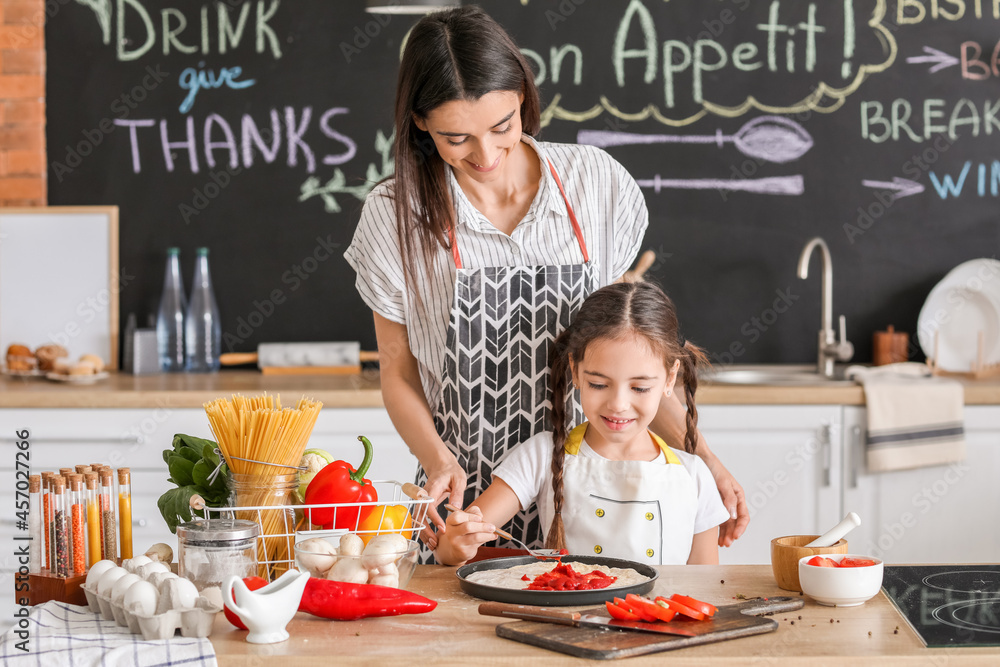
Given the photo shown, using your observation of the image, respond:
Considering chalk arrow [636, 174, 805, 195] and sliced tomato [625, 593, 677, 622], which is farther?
chalk arrow [636, 174, 805, 195]

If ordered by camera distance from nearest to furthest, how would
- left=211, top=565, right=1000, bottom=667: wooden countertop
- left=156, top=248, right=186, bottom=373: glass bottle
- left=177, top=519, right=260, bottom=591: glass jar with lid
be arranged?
1. left=211, top=565, right=1000, bottom=667: wooden countertop
2. left=177, top=519, right=260, bottom=591: glass jar with lid
3. left=156, top=248, right=186, bottom=373: glass bottle

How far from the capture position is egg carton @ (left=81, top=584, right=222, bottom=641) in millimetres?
1036

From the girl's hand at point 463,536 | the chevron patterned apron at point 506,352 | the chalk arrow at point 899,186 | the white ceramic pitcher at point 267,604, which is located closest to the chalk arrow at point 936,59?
the chalk arrow at point 899,186

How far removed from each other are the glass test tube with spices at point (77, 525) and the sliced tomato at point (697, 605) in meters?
0.68

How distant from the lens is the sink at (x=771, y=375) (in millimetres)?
3025

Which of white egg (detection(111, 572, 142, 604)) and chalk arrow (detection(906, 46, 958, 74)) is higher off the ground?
chalk arrow (detection(906, 46, 958, 74))

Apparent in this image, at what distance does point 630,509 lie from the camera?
153 centimetres

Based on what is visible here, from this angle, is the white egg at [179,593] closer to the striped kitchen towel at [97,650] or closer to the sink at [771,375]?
the striped kitchen towel at [97,650]

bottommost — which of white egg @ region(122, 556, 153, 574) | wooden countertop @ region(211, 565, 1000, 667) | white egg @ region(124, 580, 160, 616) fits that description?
wooden countertop @ region(211, 565, 1000, 667)

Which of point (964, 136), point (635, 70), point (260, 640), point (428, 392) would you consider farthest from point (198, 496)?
point (964, 136)

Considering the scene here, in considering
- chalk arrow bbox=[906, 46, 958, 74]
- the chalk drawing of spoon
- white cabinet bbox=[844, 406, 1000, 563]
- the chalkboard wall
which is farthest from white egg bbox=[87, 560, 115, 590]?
chalk arrow bbox=[906, 46, 958, 74]

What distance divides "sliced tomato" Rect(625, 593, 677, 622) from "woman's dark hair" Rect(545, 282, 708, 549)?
454 mm

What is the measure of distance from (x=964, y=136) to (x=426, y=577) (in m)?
2.62

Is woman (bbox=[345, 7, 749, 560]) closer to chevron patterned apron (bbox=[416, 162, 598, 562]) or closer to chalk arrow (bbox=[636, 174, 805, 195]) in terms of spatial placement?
chevron patterned apron (bbox=[416, 162, 598, 562])
